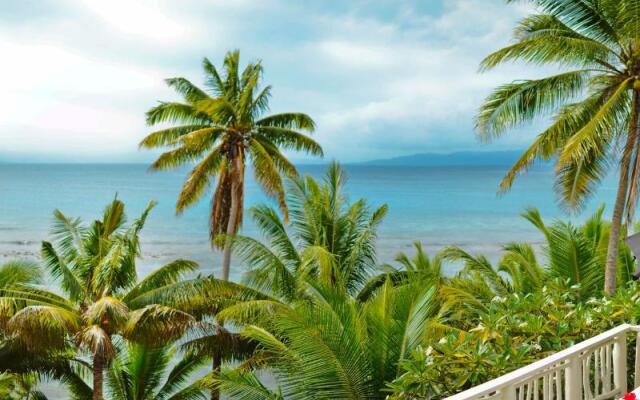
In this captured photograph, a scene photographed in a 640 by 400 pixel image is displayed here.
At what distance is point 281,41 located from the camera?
10706 cm

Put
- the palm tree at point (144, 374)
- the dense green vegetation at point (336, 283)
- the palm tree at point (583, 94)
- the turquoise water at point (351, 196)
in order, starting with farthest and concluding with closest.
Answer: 1. the turquoise water at point (351, 196)
2. the palm tree at point (144, 374)
3. the palm tree at point (583, 94)
4. the dense green vegetation at point (336, 283)

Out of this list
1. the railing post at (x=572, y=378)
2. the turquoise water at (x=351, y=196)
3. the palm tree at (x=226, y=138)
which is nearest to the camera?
the railing post at (x=572, y=378)

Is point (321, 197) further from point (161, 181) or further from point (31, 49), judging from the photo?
point (161, 181)

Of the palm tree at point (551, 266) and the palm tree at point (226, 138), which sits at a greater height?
the palm tree at point (226, 138)

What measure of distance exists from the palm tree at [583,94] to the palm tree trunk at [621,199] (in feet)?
0.05

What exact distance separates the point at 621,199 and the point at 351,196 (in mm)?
86738

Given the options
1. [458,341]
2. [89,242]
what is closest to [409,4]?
[89,242]

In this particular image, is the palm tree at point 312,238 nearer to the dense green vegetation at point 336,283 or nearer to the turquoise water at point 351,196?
the dense green vegetation at point 336,283

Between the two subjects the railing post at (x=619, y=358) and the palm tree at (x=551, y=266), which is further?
the palm tree at (x=551, y=266)

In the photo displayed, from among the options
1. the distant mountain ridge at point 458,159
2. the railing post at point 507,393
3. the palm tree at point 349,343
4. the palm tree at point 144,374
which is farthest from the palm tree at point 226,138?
the distant mountain ridge at point 458,159

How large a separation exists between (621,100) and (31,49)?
9590cm

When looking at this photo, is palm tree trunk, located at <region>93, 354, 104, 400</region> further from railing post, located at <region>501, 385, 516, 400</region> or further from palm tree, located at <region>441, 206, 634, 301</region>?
railing post, located at <region>501, 385, 516, 400</region>

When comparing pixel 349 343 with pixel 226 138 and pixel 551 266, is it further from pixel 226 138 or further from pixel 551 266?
pixel 226 138

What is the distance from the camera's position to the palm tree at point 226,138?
1886 centimetres
